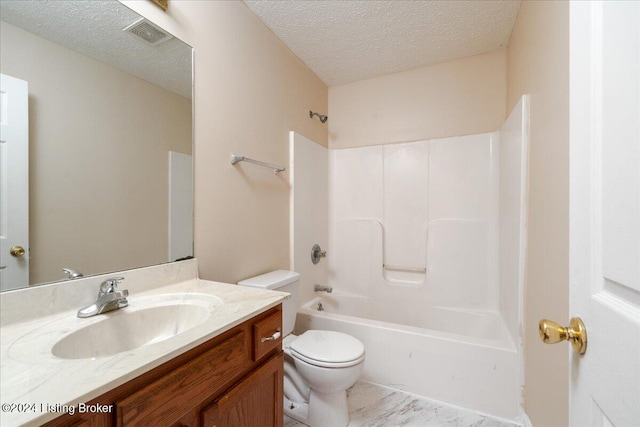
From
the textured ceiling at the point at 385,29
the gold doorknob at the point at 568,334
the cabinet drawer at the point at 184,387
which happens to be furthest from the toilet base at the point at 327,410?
the textured ceiling at the point at 385,29

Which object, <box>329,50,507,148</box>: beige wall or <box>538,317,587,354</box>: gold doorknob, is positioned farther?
<box>329,50,507,148</box>: beige wall

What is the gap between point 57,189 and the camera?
2.88 feet

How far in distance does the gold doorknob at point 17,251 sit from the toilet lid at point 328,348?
45.3 inches

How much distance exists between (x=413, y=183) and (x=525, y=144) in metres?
0.96

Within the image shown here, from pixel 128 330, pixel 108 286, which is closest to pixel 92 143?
pixel 108 286

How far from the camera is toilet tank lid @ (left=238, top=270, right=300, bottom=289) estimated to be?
148cm

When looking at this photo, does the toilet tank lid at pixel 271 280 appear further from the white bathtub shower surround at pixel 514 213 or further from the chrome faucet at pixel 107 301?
the white bathtub shower surround at pixel 514 213

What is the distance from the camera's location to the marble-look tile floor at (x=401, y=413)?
1.44 metres

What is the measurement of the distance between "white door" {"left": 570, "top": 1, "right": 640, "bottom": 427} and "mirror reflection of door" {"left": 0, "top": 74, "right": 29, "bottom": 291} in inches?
55.8

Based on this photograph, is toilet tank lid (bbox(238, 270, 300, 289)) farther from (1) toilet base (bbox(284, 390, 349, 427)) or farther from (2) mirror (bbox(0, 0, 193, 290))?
(1) toilet base (bbox(284, 390, 349, 427))

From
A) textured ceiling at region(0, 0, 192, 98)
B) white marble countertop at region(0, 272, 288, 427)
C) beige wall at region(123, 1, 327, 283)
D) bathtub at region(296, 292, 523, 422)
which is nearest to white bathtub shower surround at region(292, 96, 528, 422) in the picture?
bathtub at region(296, 292, 523, 422)

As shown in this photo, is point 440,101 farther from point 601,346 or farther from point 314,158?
point 601,346

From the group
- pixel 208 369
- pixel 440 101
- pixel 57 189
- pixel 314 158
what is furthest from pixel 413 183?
pixel 57 189

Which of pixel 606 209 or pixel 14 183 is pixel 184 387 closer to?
pixel 14 183
